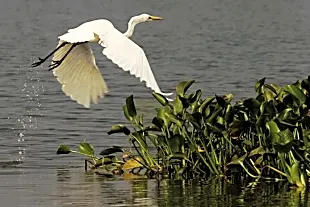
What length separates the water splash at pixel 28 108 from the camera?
14.1 meters

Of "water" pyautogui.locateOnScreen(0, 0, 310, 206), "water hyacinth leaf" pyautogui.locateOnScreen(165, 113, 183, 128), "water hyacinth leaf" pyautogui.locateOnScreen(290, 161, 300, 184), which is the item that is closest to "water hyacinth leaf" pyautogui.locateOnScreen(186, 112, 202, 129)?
"water hyacinth leaf" pyautogui.locateOnScreen(165, 113, 183, 128)

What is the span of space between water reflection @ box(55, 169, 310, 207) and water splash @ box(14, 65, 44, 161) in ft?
8.28

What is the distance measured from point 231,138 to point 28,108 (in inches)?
307

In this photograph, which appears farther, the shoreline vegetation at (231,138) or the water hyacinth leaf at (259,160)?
the water hyacinth leaf at (259,160)

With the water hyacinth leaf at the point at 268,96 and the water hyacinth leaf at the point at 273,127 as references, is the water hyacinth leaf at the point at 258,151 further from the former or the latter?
the water hyacinth leaf at the point at 268,96

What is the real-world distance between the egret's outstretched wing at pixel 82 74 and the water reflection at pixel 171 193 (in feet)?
4.48

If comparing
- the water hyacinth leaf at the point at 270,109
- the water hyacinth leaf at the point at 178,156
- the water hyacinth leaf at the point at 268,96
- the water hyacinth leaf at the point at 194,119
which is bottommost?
the water hyacinth leaf at the point at 178,156

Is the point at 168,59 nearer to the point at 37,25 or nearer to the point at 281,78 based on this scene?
the point at 281,78

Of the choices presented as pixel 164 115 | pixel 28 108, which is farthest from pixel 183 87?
pixel 28 108

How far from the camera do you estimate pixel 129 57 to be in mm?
9750

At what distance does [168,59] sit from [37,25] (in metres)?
9.26

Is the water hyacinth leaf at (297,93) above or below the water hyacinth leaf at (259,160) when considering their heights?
above

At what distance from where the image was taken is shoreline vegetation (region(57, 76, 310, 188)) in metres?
9.65

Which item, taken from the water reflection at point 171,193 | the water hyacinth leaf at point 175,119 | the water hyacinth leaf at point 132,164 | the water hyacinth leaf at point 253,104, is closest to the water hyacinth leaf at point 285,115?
the water hyacinth leaf at point 253,104
